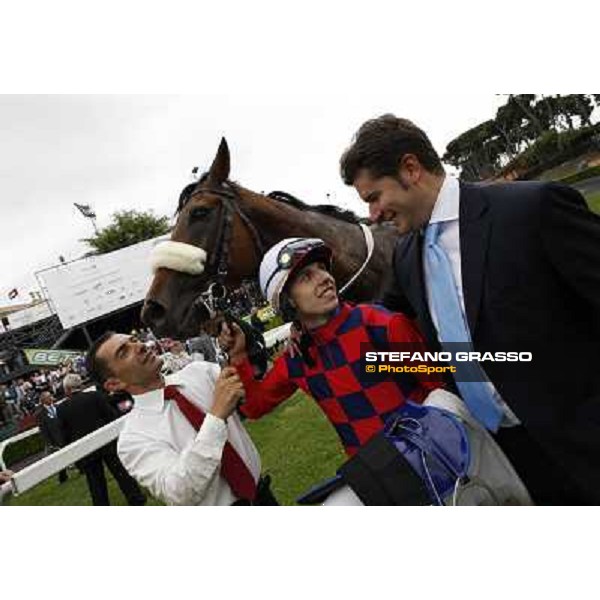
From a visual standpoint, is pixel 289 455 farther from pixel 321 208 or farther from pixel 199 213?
pixel 199 213

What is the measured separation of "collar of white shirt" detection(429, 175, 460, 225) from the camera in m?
1.40

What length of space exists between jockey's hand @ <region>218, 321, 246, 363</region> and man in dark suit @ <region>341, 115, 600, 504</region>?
667 millimetres

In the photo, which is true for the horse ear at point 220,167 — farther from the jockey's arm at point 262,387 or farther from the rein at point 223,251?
the jockey's arm at point 262,387

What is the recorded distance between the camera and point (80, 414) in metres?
4.66

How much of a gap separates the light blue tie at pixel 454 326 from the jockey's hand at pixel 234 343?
718mm

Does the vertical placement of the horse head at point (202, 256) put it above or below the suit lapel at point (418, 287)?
above

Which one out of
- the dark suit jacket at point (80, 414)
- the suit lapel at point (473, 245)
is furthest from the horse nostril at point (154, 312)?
the dark suit jacket at point (80, 414)

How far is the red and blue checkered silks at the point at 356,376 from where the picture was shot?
1.59m

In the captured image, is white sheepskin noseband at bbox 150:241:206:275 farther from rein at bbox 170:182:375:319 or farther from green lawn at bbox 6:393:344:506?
green lawn at bbox 6:393:344:506

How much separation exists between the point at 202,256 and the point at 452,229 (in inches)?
45.4

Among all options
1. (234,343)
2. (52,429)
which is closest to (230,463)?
(234,343)

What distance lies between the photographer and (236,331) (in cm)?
184

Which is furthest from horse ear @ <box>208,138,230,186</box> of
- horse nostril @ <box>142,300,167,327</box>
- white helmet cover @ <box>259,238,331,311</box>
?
white helmet cover @ <box>259,238,331,311</box>
